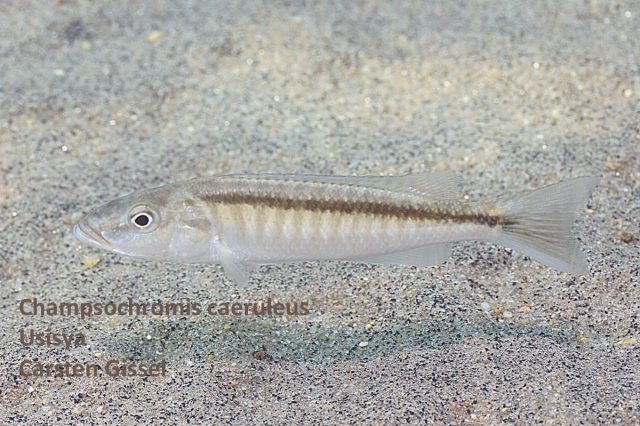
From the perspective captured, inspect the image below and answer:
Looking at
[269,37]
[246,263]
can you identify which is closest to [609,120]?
[269,37]

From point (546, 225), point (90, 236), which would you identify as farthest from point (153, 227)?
point (546, 225)

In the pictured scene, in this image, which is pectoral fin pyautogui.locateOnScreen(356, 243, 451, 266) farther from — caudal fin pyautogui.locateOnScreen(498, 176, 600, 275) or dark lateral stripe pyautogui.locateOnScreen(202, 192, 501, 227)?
caudal fin pyautogui.locateOnScreen(498, 176, 600, 275)

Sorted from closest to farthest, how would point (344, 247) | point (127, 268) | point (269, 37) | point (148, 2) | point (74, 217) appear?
point (344, 247)
point (127, 268)
point (74, 217)
point (269, 37)
point (148, 2)

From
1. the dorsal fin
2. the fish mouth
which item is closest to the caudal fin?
the dorsal fin

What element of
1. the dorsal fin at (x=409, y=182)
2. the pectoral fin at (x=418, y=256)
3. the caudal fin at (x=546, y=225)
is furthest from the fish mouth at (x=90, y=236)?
the caudal fin at (x=546, y=225)

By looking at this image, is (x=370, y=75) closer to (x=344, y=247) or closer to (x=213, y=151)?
(x=213, y=151)

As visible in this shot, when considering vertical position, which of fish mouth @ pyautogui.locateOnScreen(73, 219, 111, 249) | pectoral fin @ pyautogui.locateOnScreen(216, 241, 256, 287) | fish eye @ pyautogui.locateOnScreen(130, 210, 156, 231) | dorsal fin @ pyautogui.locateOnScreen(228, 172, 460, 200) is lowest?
pectoral fin @ pyautogui.locateOnScreen(216, 241, 256, 287)

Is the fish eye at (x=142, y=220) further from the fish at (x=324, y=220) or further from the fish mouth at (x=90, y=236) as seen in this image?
the fish mouth at (x=90, y=236)
